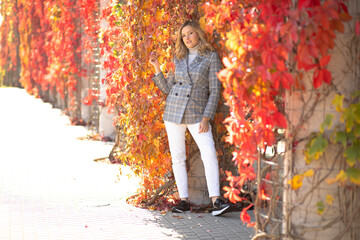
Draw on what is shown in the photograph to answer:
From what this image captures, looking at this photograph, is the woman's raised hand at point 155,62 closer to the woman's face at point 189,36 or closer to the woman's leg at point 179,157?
the woman's face at point 189,36

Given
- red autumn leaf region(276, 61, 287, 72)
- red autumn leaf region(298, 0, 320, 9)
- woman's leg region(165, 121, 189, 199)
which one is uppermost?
red autumn leaf region(298, 0, 320, 9)

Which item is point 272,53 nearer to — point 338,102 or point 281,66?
point 281,66

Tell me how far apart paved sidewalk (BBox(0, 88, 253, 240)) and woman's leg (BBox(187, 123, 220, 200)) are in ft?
0.88

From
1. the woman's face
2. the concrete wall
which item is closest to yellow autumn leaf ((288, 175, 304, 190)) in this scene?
the concrete wall

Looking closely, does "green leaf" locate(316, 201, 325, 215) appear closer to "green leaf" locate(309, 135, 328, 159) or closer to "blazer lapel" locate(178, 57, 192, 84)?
"green leaf" locate(309, 135, 328, 159)

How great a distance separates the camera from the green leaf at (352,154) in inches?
117

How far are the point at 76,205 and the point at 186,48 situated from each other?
189 centimetres

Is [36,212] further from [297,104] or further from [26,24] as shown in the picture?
[26,24]

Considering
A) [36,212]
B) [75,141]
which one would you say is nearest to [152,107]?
[36,212]

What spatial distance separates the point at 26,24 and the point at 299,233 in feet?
65.0

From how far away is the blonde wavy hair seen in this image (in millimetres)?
5395

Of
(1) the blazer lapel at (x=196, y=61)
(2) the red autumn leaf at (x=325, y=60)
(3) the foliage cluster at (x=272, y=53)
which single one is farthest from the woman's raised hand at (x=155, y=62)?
(2) the red autumn leaf at (x=325, y=60)

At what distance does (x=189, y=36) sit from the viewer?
5.38 m

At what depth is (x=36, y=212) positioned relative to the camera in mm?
5570
